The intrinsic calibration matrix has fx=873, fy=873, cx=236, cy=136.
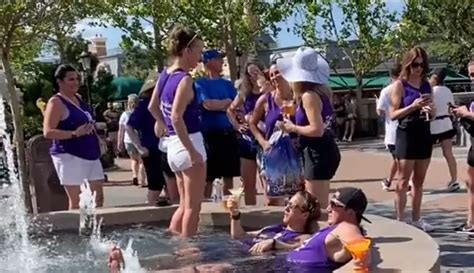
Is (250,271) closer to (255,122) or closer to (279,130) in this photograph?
(279,130)

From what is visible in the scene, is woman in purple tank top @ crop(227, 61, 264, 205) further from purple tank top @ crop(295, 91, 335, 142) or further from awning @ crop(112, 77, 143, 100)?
awning @ crop(112, 77, 143, 100)

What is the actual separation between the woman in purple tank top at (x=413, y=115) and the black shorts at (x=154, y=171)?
308 centimetres

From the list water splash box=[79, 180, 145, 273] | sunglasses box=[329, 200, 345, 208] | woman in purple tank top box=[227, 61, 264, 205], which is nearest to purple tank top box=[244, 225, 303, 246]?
sunglasses box=[329, 200, 345, 208]

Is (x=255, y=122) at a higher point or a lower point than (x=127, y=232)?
higher

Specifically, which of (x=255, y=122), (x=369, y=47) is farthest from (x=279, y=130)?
(x=369, y=47)

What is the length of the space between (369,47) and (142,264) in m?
27.2

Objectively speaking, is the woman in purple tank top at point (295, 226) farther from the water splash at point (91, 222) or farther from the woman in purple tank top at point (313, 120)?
the water splash at point (91, 222)

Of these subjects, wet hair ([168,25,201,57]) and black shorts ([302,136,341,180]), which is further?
wet hair ([168,25,201,57])

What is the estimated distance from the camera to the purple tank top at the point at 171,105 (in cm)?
636

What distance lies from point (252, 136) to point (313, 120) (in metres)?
1.96

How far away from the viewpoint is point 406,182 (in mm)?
7953

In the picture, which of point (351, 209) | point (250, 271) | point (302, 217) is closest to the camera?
point (351, 209)

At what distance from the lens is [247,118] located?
7.98 m

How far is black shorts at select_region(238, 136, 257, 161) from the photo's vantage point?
8039 millimetres
